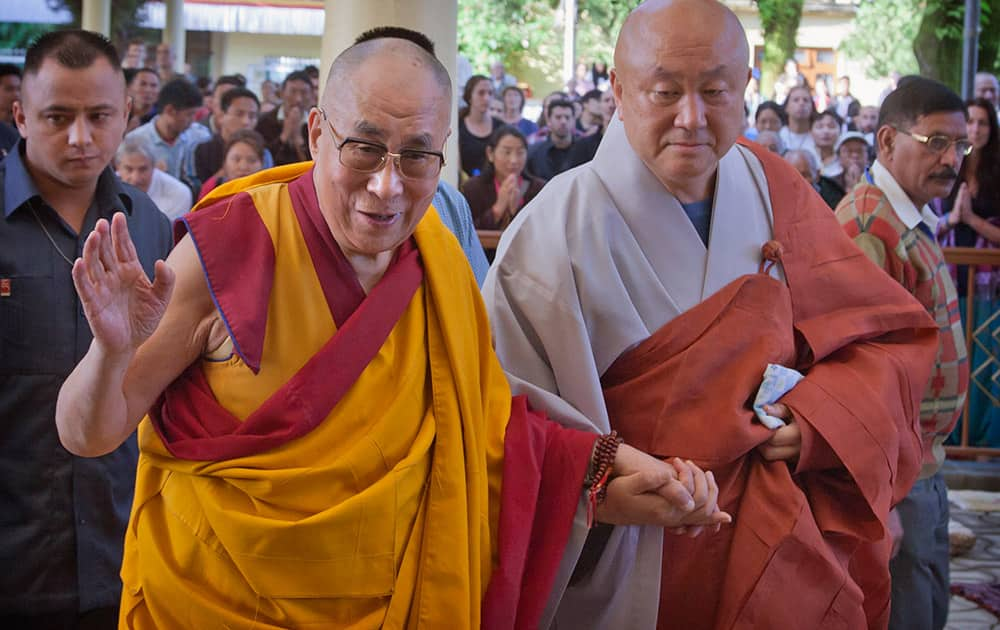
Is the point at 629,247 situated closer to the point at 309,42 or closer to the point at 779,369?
the point at 779,369

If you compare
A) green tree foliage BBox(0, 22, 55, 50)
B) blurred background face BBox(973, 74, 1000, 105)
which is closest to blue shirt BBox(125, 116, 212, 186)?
blurred background face BBox(973, 74, 1000, 105)

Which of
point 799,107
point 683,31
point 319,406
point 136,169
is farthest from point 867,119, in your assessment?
point 319,406

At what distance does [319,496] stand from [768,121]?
7.93 meters

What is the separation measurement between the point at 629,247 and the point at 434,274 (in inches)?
20.3

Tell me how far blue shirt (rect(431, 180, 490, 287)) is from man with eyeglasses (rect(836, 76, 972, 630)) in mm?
1039

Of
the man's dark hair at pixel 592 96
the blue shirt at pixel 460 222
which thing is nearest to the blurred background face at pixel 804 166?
the man's dark hair at pixel 592 96

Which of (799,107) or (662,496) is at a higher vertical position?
(799,107)

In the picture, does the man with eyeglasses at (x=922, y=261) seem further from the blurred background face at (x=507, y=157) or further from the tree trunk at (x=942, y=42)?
the tree trunk at (x=942, y=42)

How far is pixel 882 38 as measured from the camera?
16109 mm

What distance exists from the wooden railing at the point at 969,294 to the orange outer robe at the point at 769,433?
145 inches

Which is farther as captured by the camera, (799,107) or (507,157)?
(799,107)

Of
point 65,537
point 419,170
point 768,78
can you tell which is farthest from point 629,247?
point 768,78

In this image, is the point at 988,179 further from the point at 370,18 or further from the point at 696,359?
the point at 696,359

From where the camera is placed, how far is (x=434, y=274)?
2115 millimetres
